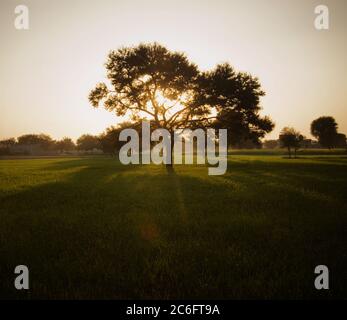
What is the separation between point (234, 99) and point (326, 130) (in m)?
111

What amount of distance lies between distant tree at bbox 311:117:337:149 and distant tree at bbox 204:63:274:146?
106169 millimetres

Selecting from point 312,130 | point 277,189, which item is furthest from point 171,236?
point 312,130

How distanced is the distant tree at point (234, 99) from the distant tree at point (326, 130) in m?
106

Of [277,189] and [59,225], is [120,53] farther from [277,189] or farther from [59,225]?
[59,225]

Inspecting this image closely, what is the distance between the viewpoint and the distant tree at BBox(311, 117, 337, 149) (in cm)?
12912

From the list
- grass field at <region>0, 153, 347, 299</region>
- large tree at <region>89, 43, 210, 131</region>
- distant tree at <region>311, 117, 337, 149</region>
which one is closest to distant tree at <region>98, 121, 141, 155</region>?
large tree at <region>89, 43, 210, 131</region>

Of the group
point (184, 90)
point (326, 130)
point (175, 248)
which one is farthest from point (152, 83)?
point (326, 130)

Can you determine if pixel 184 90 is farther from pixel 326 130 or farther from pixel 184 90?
pixel 326 130

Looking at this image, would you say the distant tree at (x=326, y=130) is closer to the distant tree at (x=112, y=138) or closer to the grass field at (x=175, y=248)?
the distant tree at (x=112, y=138)

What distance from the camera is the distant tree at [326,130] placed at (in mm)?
129125

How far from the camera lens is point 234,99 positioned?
37.1 meters

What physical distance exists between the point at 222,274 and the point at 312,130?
491ft

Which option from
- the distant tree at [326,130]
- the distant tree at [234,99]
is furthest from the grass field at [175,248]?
the distant tree at [326,130]

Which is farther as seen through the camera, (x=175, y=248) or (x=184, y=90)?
(x=184, y=90)
